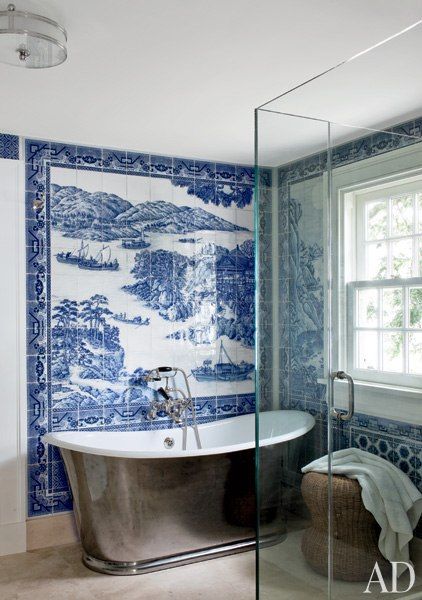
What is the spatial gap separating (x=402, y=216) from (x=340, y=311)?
387 millimetres

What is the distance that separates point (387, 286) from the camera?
2.06 metres

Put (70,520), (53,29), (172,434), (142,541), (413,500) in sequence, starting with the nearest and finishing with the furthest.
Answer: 1. (413,500)
2. (53,29)
3. (142,541)
4. (70,520)
5. (172,434)

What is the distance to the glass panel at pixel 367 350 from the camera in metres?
2.08

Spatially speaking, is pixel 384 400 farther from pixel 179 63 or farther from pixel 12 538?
pixel 12 538

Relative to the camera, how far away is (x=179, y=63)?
9.14ft

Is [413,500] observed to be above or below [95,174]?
below

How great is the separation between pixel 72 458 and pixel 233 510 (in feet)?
3.28

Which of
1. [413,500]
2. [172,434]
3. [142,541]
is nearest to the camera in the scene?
[413,500]

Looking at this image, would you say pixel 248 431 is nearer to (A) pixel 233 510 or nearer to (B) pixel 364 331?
(A) pixel 233 510

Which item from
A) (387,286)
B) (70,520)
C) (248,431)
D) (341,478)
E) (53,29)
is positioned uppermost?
(53,29)

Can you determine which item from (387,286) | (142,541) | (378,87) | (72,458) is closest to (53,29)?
(378,87)

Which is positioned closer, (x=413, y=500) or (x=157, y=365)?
(x=413, y=500)

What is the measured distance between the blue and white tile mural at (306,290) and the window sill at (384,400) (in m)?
0.05

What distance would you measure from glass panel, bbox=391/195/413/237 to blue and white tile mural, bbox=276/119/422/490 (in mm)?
194
